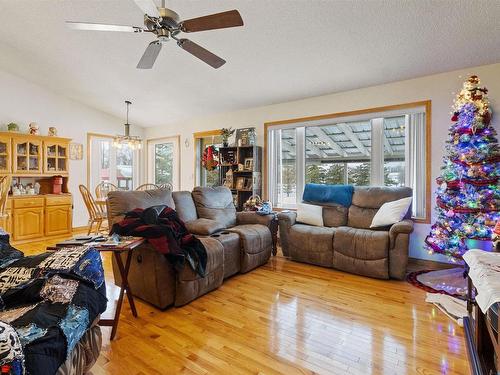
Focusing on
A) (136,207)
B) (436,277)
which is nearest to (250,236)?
(136,207)

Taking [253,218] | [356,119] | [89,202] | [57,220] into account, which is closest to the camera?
[253,218]

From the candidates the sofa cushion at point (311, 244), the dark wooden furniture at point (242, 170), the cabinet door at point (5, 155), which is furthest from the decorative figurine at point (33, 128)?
the sofa cushion at point (311, 244)

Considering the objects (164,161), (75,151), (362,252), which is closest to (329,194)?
(362,252)

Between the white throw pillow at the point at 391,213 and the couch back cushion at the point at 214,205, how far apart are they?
181 centimetres

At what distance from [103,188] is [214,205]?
3497 millimetres

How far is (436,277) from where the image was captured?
3070 mm

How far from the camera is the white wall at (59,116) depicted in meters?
4.78

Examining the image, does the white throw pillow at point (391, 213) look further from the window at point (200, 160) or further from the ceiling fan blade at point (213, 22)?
the window at point (200, 160)

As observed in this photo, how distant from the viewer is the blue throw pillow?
3838 millimetres

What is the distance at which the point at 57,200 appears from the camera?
5.07m

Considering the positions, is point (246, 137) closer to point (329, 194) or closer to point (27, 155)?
point (329, 194)

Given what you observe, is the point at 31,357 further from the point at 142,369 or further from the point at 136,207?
the point at 136,207

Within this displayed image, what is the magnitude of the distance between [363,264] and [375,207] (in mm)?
860

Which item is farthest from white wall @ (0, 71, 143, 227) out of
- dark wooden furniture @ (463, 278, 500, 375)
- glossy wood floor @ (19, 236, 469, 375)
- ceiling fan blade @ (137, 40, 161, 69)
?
dark wooden furniture @ (463, 278, 500, 375)
